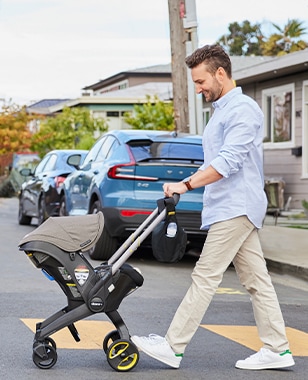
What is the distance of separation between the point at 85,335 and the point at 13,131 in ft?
128

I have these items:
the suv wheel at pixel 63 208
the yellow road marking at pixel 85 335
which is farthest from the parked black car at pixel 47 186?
the yellow road marking at pixel 85 335

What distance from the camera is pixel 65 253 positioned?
5.97 meters

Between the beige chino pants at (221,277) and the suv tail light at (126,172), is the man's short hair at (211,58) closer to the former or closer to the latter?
the beige chino pants at (221,277)

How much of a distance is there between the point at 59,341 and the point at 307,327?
91.6 inches

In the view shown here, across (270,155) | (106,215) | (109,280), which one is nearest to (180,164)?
(106,215)

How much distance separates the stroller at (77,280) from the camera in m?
5.92

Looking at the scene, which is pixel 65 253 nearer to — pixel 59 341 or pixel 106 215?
pixel 59 341

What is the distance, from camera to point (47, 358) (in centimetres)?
598

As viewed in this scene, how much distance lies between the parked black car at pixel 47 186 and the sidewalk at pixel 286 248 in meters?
3.53

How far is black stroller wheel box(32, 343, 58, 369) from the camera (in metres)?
5.96

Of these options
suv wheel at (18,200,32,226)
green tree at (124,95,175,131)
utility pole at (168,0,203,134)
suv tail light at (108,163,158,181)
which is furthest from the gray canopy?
green tree at (124,95,175,131)

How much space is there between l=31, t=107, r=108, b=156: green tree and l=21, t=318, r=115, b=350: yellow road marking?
1426 inches

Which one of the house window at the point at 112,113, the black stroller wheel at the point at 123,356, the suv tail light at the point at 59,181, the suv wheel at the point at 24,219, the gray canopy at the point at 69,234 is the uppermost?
the gray canopy at the point at 69,234

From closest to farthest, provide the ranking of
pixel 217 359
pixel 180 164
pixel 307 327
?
pixel 217 359 < pixel 307 327 < pixel 180 164
